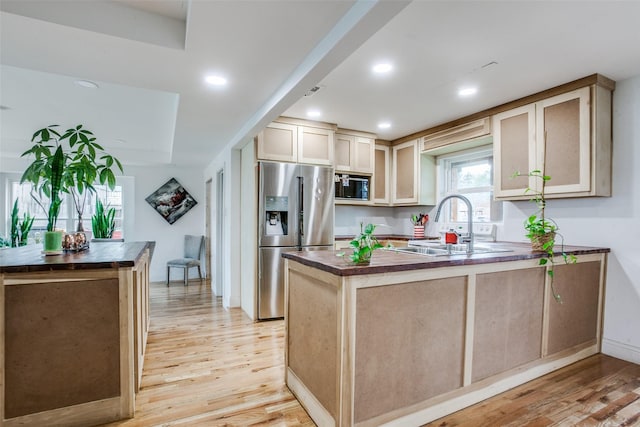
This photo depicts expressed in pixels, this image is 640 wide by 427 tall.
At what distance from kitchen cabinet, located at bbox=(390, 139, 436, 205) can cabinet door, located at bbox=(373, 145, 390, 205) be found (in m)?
0.10

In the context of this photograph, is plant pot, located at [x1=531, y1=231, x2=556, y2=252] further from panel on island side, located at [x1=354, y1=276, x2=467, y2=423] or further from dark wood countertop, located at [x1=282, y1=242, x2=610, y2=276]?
panel on island side, located at [x1=354, y1=276, x2=467, y2=423]

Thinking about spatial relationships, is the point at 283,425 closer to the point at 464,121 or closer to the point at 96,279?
the point at 96,279

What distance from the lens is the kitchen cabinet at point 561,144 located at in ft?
8.55

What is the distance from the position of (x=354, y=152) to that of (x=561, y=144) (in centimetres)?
220

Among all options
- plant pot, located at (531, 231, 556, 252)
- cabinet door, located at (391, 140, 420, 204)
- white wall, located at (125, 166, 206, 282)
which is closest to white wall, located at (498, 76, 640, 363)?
plant pot, located at (531, 231, 556, 252)

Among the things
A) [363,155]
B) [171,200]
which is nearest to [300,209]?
[363,155]

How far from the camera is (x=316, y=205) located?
12.3 ft

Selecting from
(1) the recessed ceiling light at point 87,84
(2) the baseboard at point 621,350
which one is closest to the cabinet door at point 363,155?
(1) the recessed ceiling light at point 87,84

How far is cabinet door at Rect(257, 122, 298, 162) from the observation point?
11.7ft

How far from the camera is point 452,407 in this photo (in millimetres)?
1900

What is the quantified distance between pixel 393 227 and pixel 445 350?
332 cm

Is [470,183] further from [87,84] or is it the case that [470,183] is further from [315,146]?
[87,84]

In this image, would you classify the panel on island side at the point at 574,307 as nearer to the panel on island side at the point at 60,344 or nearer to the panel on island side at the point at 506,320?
the panel on island side at the point at 506,320

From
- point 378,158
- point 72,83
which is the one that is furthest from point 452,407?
point 72,83
